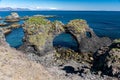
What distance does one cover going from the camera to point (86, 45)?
7225 cm

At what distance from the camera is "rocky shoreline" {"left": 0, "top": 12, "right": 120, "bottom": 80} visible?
50531 millimetres

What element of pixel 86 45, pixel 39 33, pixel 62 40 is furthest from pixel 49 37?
pixel 62 40

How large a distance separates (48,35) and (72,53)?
7.35 meters

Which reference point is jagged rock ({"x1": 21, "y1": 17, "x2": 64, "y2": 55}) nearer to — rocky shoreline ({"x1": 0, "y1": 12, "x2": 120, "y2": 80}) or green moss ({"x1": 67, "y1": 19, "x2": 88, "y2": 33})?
rocky shoreline ({"x1": 0, "y1": 12, "x2": 120, "y2": 80})

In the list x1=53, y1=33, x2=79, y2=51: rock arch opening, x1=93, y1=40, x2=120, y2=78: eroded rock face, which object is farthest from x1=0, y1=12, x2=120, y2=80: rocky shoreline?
x1=53, y1=33, x2=79, y2=51: rock arch opening

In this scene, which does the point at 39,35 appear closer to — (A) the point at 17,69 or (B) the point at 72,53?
(B) the point at 72,53

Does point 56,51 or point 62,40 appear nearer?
point 56,51

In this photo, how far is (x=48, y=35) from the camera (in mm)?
69938

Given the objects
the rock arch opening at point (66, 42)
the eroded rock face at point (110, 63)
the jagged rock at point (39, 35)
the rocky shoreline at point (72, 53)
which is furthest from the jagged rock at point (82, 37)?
the eroded rock face at point (110, 63)

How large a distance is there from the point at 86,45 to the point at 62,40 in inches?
796

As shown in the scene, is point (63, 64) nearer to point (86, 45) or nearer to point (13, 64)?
point (86, 45)

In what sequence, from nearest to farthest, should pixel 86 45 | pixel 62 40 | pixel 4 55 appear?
pixel 4 55
pixel 86 45
pixel 62 40

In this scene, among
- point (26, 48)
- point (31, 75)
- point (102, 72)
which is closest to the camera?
point (31, 75)

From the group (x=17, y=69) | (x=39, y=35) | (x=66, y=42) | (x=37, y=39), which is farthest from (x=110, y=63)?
(x=66, y=42)
